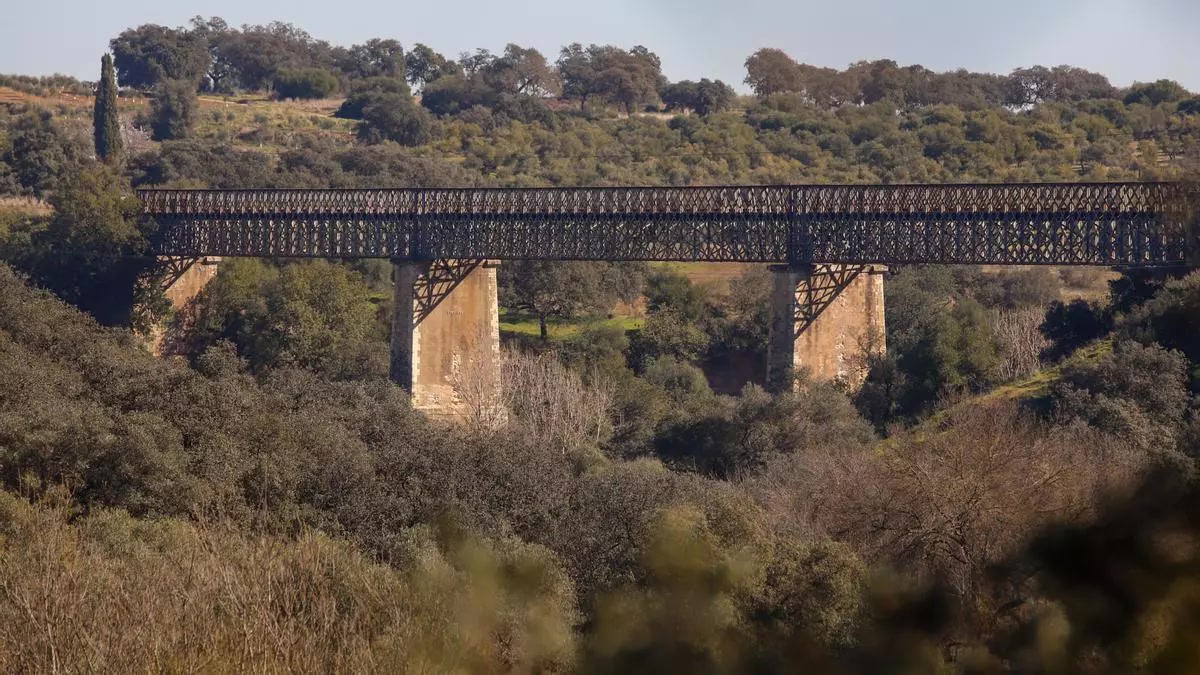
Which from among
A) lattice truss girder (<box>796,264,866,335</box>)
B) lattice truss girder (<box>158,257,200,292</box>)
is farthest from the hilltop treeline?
lattice truss girder (<box>796,264,866,335</box>)

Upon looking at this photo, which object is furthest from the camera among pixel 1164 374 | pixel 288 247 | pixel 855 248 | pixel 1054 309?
pixel 288 247

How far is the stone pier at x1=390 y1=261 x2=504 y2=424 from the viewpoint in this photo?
1909 inches

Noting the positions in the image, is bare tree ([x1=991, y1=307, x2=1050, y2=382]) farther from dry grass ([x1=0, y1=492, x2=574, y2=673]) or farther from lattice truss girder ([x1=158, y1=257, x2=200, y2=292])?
lattice truss girder ([x1=158, y1=257, x2=200, y2=292])

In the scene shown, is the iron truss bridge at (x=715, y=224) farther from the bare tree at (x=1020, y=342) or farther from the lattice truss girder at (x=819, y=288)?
the bare tree at (x=1020, y=342)

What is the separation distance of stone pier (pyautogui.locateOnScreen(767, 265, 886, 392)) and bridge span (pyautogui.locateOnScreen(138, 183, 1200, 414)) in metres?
0.04

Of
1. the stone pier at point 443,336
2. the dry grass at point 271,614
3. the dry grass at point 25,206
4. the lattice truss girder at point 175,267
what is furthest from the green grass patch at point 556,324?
the dry grass at point 271,614

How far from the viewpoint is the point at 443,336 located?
4931 centimetres

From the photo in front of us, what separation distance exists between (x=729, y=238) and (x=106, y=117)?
44.3 m

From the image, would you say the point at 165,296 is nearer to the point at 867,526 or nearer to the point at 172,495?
the point at 172,495

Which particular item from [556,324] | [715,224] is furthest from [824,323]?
[556,324]

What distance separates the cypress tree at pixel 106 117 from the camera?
3066 inches

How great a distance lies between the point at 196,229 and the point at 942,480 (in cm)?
3922

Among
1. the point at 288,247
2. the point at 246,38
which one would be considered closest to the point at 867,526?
the point at 288,247

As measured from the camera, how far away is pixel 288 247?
54.2 metres
